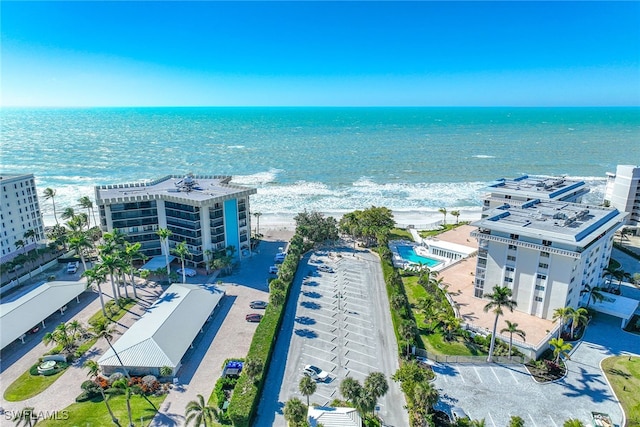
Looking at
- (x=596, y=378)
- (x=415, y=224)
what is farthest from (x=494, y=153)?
(x=596, y=378)

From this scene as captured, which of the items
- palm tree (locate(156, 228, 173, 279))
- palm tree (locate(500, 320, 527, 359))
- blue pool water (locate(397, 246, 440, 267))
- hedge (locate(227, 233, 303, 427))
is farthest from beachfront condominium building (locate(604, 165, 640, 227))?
palm tree (locate(156, 228, 173, 279))

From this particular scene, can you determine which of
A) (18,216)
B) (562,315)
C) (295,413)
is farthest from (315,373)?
(18,216)

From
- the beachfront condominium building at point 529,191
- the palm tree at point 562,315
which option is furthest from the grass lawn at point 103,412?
the beachfront condominium building at point 529,191

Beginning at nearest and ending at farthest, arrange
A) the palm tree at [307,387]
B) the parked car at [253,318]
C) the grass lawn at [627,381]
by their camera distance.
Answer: the palm tree at [307,387] → the grass lawn at [627,381] → the parked car at [253,318]

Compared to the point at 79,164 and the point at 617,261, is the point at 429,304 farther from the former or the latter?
the point at 79,164

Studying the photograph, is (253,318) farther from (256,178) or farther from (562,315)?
(256,178)

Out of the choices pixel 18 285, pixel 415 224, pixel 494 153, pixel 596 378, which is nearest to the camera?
pixel 596 378

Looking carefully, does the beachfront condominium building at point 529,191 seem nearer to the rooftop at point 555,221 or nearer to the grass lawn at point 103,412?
the rooftop at point 555,221

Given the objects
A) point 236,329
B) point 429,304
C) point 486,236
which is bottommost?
point 236,329
